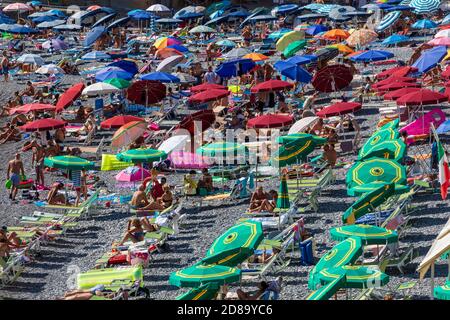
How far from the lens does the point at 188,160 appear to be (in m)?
23.4

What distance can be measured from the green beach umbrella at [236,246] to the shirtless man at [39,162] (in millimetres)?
8531

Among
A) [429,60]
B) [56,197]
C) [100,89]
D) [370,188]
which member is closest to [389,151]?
[370,188]

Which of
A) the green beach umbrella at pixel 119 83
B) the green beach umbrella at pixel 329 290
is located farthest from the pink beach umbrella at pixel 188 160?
the green beach umbrella at pixel 329 290

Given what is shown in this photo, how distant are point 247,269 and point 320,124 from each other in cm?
870

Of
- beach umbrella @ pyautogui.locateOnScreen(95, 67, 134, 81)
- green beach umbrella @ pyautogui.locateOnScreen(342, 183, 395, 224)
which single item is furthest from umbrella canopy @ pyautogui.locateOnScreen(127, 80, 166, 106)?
green beach umbrella @ pyautogui.locateOnScreen(342, 183, 395, 224)

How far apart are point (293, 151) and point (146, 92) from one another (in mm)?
8693

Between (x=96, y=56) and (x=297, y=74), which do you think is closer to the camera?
(x=297, y=74)

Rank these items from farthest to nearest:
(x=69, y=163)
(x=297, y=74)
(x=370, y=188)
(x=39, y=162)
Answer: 1. (x=297, y=74)
2. (x=39, y=162)
3. (x=69, y=163)
4. (x=370, y=188)

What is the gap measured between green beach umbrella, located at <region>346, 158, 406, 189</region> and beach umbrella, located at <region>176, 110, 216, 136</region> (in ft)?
22.9

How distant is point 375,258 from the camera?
645 inches

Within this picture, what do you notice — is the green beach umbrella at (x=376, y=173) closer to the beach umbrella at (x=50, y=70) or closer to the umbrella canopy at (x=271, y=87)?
the umbrella canopy at (x=271, y=87)

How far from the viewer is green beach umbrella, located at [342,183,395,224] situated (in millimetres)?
16781

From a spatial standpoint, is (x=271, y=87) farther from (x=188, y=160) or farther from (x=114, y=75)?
(x=188, y=160)
